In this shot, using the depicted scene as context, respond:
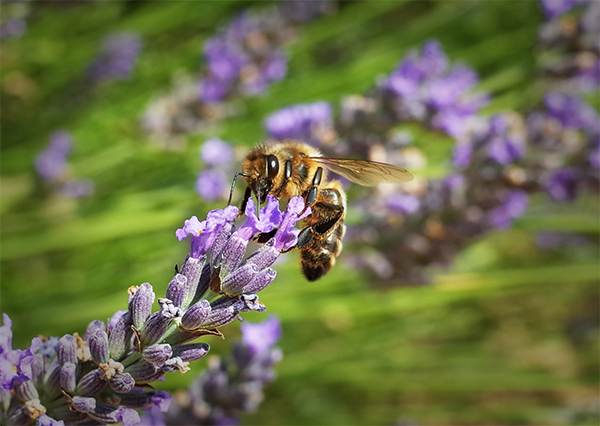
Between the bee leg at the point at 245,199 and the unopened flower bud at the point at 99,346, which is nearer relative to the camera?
the unopened flower bud at the point at 99,346

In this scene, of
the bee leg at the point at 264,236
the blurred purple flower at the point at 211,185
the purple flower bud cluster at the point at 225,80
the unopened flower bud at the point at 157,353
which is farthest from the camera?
the purple flower bud cluster at the point at 225,80

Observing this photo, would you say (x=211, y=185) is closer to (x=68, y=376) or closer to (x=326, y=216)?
(x=326, y=216)

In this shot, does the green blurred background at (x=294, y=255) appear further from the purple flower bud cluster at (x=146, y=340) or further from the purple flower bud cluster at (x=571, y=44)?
the purple flower bud cluster at (x=146, y=340)

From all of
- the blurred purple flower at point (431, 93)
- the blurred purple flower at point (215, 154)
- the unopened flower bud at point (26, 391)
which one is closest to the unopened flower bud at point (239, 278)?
the unopened flower bud at point (26, 391)

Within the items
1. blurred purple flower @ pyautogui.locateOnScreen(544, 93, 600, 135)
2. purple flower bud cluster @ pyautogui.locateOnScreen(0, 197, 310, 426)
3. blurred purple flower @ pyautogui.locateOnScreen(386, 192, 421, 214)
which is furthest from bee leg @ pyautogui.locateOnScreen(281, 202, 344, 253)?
blurred purple flower @ pyautogui.locateOnScreen(544, 93, 600, 135)

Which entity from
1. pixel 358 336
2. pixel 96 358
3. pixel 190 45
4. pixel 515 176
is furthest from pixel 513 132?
pixel 96 358

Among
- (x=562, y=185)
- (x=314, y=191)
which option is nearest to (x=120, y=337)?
(x=314, y=191)
